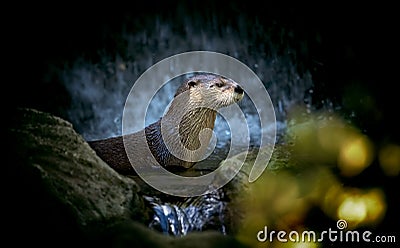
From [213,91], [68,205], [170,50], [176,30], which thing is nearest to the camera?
[68,205]

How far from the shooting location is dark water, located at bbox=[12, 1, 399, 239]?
5.51 m

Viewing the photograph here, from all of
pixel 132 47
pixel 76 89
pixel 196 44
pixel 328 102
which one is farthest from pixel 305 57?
pixel 76 89

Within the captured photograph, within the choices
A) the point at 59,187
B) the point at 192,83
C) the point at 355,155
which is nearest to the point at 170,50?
the point at 192,83

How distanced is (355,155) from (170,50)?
3797 millimetres

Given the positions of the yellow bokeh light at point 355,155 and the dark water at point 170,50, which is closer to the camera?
the yellow bokeh light at point 355,155

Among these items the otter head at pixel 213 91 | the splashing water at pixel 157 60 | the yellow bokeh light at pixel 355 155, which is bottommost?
the yellow bokeh light at pixel 355 155

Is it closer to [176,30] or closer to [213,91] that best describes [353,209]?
[213,91]

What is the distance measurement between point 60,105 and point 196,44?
1355mm

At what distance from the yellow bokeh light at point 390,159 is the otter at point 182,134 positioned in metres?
1.36

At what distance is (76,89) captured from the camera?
5902mm

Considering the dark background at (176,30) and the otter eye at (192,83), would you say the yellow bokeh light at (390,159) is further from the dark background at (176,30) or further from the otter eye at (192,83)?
the dark background at (176,30)

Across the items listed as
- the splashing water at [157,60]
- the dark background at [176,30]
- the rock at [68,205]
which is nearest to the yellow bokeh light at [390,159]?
the rock at [68,205]

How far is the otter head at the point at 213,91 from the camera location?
146 inches

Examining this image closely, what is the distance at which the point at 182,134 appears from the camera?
376cm
